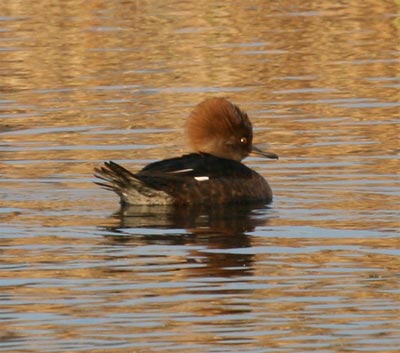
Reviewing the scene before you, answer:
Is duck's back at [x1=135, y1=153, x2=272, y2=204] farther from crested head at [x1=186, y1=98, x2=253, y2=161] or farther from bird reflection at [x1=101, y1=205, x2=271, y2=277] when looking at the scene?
crested head at [x1=186, y1=98, x2=253, y2=161]

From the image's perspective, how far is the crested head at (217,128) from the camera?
13.3 meters

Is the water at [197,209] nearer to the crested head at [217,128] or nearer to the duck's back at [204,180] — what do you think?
the duck's back at [204,180]

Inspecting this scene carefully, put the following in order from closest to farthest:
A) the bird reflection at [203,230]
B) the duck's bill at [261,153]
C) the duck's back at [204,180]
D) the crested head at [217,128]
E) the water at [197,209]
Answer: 1. the water at [197,209]
2. the bird reflection at [203,230]
3. the duck's back at [204,180]
4. the crested head at [217,128]
5. the duck's bill at [261,153]

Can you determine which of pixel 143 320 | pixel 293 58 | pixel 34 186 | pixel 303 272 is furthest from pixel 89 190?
pixel 293 58

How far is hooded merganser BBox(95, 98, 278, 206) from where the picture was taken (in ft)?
41.0

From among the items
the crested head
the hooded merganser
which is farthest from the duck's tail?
the crested head

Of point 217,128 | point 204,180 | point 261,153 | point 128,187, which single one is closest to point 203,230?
point 128,187

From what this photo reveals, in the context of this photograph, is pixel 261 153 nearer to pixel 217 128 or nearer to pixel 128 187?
pixel 217 128

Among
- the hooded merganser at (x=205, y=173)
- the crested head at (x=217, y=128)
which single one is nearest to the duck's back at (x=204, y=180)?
the hooded merganser at (x=205, y=173)

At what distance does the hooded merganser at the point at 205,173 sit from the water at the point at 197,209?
135 millimetres

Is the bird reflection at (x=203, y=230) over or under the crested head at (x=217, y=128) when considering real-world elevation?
under

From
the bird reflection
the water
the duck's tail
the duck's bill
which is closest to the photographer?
the water

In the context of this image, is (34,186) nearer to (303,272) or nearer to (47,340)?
(303,272)

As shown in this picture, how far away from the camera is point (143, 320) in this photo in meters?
8.95
